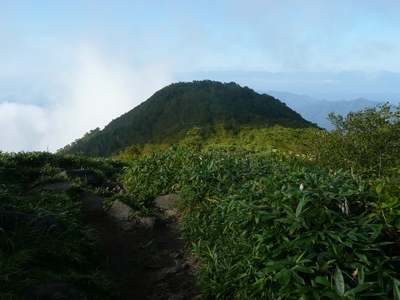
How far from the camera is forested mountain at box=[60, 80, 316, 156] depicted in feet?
131

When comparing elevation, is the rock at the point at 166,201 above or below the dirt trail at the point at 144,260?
above

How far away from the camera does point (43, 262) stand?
3914 mm

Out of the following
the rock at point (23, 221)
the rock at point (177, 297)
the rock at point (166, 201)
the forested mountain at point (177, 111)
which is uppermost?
the forested mountain at point (177, 111)

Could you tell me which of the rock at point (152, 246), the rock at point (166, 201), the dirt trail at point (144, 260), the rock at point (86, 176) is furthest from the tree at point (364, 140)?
the rock at point (86, 176)

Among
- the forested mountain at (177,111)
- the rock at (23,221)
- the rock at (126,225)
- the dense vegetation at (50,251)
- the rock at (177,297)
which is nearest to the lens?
the dense vegetation at (50,251)

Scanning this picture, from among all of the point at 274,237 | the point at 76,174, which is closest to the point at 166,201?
the point at 76,174

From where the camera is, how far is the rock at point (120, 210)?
6223 millimetres

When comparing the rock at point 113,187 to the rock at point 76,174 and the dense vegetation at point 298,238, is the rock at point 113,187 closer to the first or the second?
the rock at point 76,174

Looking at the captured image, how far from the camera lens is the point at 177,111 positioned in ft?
149

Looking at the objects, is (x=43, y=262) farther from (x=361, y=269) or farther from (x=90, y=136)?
(x=90, y=136)

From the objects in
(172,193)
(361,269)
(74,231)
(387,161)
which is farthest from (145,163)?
(361,269)

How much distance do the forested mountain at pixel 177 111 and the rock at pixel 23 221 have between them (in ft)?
102

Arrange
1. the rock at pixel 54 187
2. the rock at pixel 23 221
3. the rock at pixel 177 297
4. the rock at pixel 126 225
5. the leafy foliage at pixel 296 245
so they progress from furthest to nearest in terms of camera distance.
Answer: the rock at pixel 54 187, the rock at pixel 126 225, the rock at pixel 23 221, the rock at pixel 177 297, the leafy foliage at pixel 296 245

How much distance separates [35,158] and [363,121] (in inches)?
310
